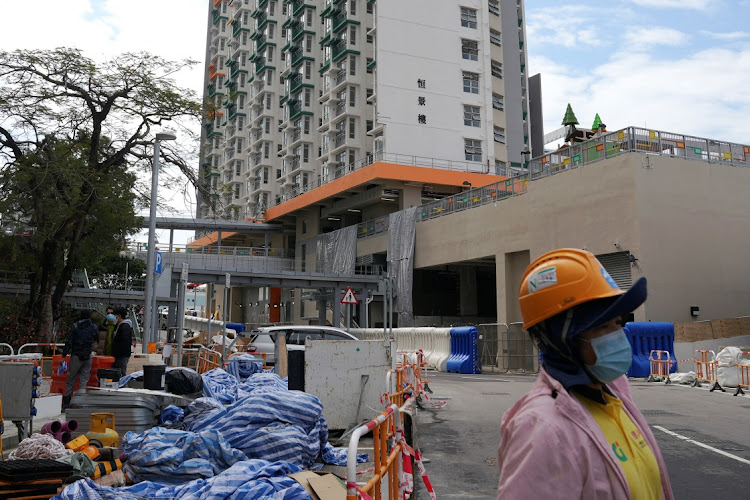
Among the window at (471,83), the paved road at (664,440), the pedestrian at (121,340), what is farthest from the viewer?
the window at (471,83)

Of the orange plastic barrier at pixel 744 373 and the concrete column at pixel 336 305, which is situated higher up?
the concrete column at pixel 336 305

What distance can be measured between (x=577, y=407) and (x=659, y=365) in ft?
70.7

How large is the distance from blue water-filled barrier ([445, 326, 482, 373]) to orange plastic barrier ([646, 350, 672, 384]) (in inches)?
249

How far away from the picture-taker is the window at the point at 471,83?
55.3 m

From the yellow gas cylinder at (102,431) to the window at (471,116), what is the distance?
1972 inches

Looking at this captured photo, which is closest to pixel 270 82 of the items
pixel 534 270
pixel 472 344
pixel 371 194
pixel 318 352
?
pixel 371 194

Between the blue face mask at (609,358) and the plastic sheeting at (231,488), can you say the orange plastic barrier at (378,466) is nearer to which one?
the plastic sheeting at (231,488)

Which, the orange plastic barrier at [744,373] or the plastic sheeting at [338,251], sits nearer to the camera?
the orange plastic barrier at [744,373]

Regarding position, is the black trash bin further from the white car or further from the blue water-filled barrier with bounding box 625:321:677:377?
the blue water-filled barrier with bounding box 625:321:677:377

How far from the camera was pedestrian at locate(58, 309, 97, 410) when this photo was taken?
1109cm

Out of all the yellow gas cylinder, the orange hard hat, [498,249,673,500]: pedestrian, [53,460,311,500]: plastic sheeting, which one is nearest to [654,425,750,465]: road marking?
[53,460,311,500]: plastic sheeting

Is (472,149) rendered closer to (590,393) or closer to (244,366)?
Answer: (244,366)

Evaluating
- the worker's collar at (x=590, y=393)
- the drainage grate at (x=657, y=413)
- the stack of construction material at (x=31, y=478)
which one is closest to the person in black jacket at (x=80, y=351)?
the stack of construction material at (x=31, y=478)

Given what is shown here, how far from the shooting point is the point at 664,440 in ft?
29.3
